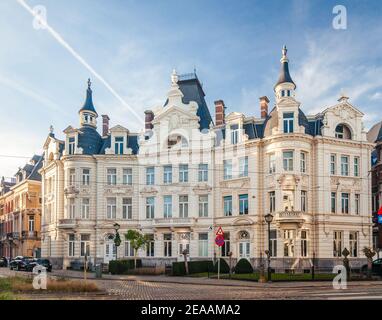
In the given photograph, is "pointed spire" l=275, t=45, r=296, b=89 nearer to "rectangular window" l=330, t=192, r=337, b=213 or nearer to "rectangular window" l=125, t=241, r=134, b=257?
"rectangular window" l=330, t=192, r=337, b=213

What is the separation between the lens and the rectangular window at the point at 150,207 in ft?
157

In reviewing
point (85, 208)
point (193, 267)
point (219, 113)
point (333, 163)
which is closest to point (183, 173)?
point (219, 113)

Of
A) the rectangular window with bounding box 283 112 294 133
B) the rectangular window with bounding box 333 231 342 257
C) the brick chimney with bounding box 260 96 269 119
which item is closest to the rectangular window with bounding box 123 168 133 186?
the brick chimney with bounding box 260 96 269 119

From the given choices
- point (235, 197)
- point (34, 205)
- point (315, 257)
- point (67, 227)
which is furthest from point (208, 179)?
point (34, 205)

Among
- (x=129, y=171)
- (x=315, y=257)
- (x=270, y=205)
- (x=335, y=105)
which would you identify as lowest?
(x=315, y=257)

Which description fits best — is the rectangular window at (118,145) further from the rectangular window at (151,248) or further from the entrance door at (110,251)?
the rectangular window at (151,248)

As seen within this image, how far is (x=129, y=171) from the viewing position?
49406mm

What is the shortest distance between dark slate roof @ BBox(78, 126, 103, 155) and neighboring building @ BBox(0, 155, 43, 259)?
1856cm

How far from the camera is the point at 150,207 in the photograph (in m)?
48.2

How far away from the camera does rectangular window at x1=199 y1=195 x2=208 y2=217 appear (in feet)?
151
